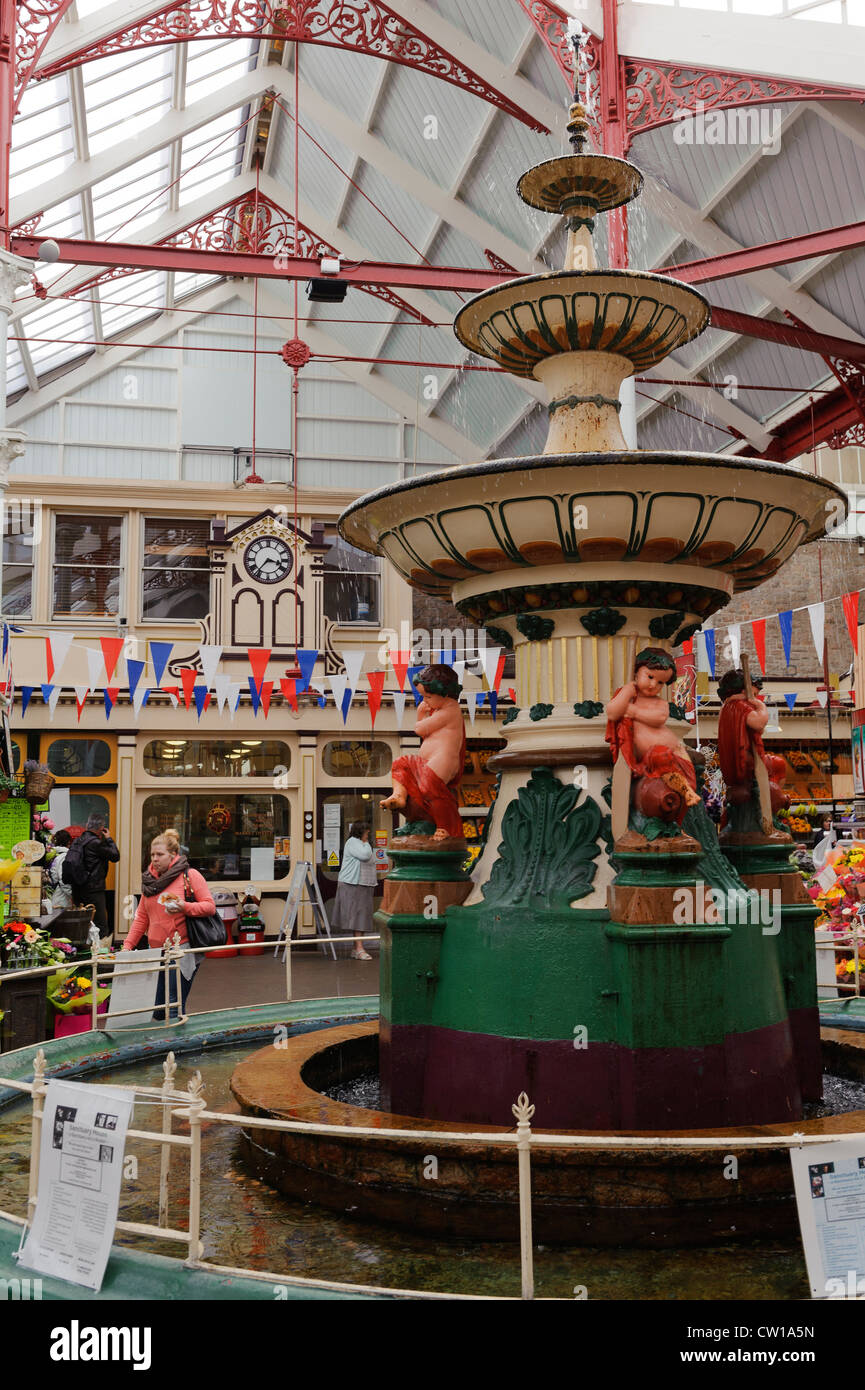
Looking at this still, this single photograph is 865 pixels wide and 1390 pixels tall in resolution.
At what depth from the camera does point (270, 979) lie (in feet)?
42.4

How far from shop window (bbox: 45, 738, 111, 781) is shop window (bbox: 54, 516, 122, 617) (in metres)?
2.66

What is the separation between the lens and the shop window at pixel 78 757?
17297 mm

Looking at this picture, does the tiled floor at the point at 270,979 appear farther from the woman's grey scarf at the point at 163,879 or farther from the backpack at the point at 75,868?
the woman's grey scarf at the point at 163,879

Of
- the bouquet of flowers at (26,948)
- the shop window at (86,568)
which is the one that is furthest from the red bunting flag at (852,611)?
the shop window at (86,568)

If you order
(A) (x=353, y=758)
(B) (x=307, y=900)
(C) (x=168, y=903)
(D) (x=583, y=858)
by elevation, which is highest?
(A) (x=353, y=758)

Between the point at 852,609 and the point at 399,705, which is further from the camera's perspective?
the point at 399,705

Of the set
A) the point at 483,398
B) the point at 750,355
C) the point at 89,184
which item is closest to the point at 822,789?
the point at 750,355

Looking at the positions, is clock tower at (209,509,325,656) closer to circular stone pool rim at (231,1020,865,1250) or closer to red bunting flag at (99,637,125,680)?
red bunting flag at (99,637,125,680)

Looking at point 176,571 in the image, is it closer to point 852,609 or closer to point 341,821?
point 341,821

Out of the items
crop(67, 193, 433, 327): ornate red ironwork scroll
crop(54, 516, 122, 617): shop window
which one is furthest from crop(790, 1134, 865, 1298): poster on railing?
crop(67, 193, 433, 327): ornate red ironwork scroll

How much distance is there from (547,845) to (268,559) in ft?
49.3

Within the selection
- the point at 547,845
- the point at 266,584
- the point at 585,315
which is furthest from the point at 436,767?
the point at 266,584

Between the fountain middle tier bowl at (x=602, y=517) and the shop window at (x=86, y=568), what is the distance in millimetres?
15297

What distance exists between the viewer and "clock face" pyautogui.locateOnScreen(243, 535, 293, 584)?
61.4ft
